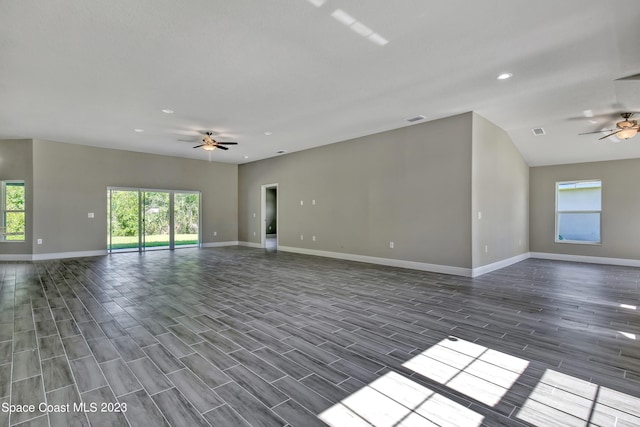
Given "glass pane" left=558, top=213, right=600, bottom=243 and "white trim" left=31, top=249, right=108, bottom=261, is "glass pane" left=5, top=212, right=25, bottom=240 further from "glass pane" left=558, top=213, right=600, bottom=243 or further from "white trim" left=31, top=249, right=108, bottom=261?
"glass pane" left=558, top=213, right=600, bottom=243

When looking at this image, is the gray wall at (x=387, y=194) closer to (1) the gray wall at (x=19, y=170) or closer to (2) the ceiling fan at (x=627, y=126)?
(2) the ceiling fan at (x=627, y=126)

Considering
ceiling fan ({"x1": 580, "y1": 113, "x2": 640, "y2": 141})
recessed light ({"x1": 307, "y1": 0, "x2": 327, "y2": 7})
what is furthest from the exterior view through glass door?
ceiling fan ({"x1": 580, "y1": 113, "x2": 640, "y2": 141})

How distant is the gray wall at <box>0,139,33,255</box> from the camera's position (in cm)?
760

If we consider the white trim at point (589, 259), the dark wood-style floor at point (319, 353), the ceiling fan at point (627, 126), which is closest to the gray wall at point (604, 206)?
the white trim at point (589, 259)

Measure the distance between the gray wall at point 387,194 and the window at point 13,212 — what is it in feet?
21.6

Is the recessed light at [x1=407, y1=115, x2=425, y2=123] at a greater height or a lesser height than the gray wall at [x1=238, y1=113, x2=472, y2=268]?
greater

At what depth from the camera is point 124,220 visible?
9016 millimetres

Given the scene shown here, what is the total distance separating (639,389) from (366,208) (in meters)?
5.52

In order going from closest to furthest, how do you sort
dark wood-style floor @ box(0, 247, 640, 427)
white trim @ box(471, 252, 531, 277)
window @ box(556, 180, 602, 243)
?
1. dark wood-style floor @ box(0, 247, 640, 427)
2. white trim @ box(471, 252, 531, 277)
3. window @ box(556, 180, 602, 243)

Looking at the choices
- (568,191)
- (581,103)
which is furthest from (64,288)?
(568,191)

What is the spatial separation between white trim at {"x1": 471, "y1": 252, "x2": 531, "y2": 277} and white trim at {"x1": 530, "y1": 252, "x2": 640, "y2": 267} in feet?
1.49

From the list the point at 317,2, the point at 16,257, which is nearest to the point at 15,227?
the point at 16,257

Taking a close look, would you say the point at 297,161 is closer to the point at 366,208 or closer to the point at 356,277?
the point at 366,208

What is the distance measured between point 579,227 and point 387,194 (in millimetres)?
5378
